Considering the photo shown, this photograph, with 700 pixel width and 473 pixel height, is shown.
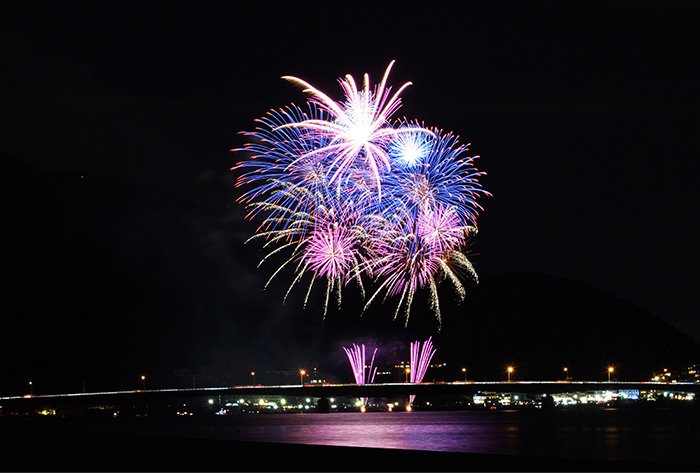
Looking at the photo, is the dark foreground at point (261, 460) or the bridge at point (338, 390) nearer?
the dark foreground at point (261, 460)

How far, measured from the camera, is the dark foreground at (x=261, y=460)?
3272cm

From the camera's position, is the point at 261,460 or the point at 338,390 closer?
the point at 261,460

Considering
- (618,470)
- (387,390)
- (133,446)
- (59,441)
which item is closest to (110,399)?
(387,390)

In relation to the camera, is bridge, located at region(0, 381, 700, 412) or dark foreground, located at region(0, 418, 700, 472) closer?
Answer: dark foreground, located at region(0, 418, 700, 472)

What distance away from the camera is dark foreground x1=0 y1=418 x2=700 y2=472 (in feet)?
107

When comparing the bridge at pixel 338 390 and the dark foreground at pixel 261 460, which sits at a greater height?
the bridge at pixel 338 390

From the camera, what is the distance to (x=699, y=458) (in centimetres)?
5175

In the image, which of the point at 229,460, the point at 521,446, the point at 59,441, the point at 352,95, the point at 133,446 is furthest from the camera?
the point at 521,446

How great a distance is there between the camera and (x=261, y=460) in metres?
38.1

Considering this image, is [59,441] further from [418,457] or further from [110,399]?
[110,399]

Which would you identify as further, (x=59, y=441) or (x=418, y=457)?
(x=59, y=441)

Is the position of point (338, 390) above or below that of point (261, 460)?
above

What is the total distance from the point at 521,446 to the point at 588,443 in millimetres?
5985

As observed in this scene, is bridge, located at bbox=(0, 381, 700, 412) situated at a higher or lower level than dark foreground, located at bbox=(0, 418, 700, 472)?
higher
